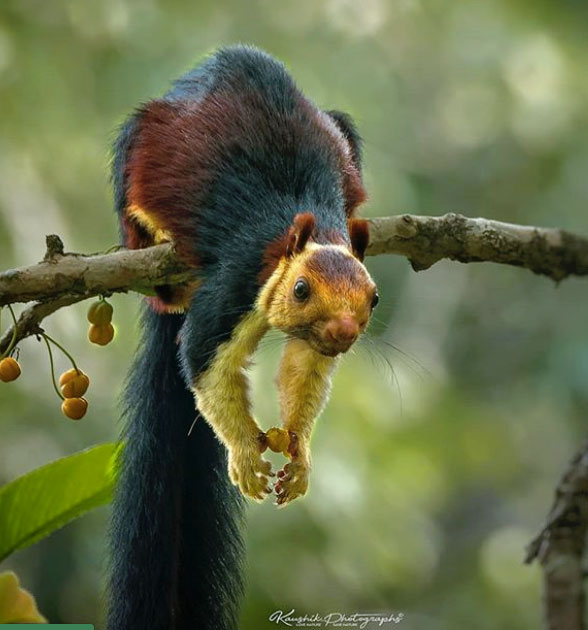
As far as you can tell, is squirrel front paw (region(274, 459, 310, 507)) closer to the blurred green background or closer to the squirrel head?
the squirrel head

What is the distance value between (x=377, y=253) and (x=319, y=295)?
0.94 ft

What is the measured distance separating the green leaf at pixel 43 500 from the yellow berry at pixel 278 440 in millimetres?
226

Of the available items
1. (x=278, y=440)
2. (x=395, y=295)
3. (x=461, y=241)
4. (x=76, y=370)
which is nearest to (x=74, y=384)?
(x=76, y=370)

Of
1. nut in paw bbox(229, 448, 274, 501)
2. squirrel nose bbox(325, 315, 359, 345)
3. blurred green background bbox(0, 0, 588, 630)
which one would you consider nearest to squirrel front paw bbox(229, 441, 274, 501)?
nut in paw bbox(229, 448, 274, 501)

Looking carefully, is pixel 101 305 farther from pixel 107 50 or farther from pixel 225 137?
pixel 107 50

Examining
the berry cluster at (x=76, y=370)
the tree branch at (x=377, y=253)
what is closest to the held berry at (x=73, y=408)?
the berry cluster at (x=76, y=370)

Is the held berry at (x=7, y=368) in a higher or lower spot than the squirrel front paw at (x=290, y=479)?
higher

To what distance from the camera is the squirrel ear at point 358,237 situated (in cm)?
111

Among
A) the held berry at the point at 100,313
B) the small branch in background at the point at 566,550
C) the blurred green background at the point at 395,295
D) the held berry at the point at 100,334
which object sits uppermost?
the blurred green background at the point at 395,295

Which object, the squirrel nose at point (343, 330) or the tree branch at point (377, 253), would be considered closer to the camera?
Answer: the squirrel nose at point (343, 330)

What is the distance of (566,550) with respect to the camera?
3.17 ft

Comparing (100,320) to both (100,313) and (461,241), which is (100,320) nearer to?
(100,313)

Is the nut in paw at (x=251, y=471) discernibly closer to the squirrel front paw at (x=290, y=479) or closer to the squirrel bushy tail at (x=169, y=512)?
the squirrel front paw at (x=290, y=479)

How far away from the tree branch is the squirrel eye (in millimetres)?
232
